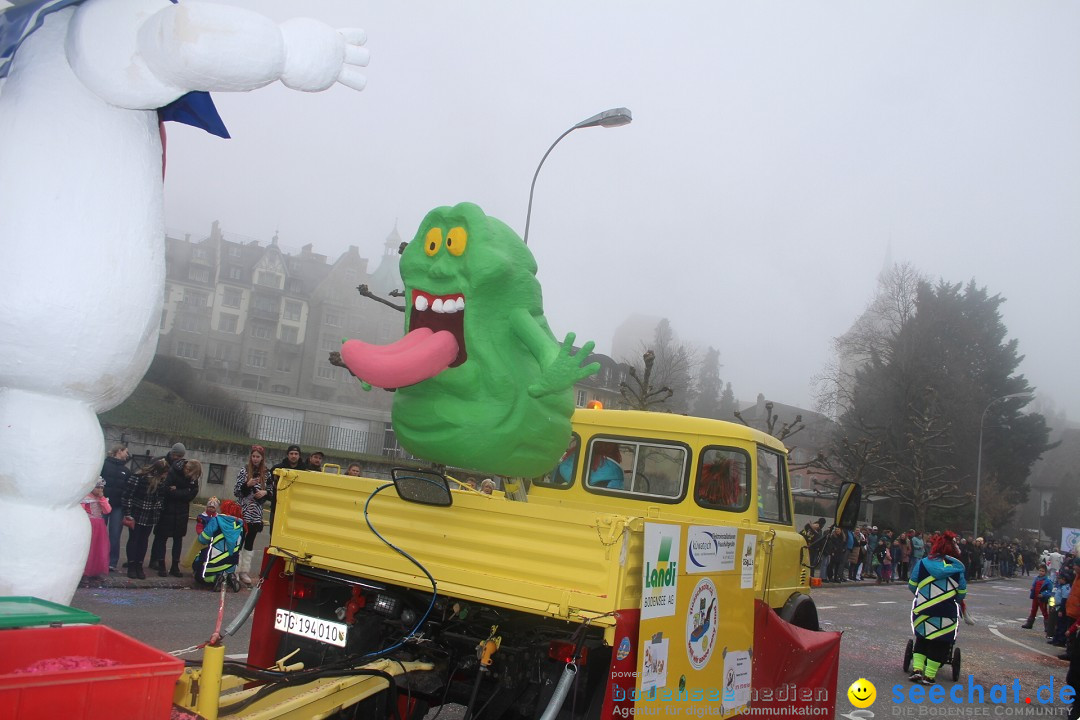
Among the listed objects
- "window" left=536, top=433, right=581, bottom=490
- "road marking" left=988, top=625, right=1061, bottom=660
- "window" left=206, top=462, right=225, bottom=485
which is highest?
"window" left=536, top=433, right=581, bottom=490

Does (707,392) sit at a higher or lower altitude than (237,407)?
higher

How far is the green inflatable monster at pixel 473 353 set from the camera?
4.00 metres

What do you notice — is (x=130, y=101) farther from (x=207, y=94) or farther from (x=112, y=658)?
(x=112, y=658)

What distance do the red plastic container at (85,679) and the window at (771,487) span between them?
449 centimetres

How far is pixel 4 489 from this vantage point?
2.60 metres

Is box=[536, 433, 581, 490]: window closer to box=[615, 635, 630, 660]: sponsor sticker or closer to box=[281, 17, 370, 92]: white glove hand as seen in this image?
box=[615, 635, 630, 660]: sponsor sticker

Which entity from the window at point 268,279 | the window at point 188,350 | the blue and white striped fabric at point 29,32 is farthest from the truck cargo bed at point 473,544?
the window at point 268,279

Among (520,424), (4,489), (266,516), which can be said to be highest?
(520,424)

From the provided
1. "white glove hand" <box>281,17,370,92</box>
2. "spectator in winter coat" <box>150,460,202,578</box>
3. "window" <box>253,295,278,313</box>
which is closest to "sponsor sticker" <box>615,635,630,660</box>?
"white glove hand" <box>281,17,370,92</box>

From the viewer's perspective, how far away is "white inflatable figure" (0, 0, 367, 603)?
2.57 m

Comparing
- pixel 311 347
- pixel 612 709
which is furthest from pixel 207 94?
pixel 311 347

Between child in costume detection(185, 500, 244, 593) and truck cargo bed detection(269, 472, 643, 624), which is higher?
truck cargo bed detection(269, 472, 643, 624)

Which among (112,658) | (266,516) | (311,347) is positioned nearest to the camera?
(112,658)

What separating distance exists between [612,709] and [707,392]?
74448 mm
